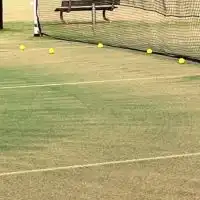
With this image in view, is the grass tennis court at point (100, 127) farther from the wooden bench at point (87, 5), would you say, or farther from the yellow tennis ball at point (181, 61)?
the wooden bench at point (87, 5)

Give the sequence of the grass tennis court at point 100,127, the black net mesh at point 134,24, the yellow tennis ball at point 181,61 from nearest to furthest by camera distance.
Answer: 1. the grass tennis court at point 100,127
2. the yellow tennis ball at point 181,61
3. the black net mesh at point 134,24

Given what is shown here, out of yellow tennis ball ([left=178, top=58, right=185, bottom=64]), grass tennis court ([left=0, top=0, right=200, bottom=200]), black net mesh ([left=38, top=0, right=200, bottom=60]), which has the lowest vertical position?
black net mesh ([left=38, top=0, right=200, bottom=60])

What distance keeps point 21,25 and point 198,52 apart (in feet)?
27.1

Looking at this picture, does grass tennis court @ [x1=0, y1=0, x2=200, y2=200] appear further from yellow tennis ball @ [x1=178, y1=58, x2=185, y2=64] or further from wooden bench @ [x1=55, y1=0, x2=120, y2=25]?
wooden bench @ [x1=55, y1=0, x2=120, y2=25]

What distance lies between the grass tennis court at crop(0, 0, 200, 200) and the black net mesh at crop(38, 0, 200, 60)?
2417 millimetres

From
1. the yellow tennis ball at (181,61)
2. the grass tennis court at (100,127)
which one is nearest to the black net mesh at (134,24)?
the yellow tennis ball at (181,61)

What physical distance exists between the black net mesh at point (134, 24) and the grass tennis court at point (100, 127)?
2.42 metres

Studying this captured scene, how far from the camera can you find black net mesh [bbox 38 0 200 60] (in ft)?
42.8

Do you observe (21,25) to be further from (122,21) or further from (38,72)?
(38,72)

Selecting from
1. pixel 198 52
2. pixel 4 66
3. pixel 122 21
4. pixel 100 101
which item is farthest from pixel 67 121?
pixel 122 21

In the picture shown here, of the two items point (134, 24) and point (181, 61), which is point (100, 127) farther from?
point (134, 24)

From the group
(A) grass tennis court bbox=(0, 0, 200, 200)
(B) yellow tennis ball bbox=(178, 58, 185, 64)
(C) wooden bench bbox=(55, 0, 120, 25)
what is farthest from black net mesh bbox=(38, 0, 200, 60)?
(A) grass tennis court bbox=(0, 0, 200, 200)

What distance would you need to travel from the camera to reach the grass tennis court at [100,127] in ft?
14.0

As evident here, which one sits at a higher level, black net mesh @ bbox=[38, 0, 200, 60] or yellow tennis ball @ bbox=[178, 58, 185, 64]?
yellow tennis ball @ bbox=[178, 58, 185, 64]
